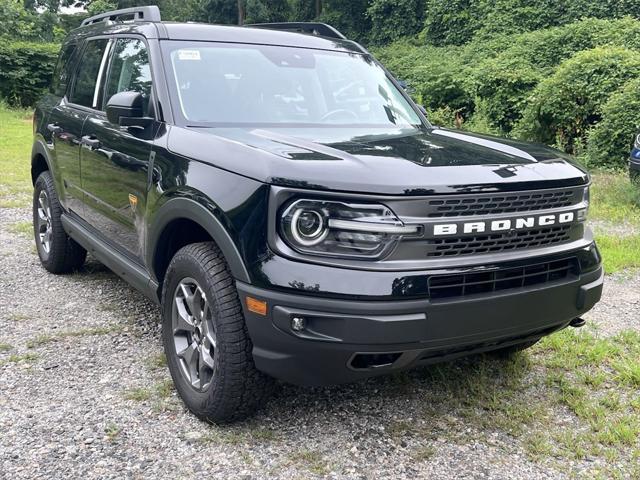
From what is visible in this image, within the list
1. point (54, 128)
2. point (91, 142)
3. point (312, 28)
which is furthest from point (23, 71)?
point (91, 142)

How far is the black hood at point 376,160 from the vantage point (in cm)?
244

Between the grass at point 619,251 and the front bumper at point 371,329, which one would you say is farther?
the grass at point 619,251

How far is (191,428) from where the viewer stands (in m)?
2.95

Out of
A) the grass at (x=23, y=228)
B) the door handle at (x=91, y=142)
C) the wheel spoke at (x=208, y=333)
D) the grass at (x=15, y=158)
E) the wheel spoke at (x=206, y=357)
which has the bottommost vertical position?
the grass at (x=15, y=158)

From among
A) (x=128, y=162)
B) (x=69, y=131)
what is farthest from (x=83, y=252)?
Result: (x=128, y=162)

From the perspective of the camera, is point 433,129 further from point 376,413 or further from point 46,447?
point 46,447

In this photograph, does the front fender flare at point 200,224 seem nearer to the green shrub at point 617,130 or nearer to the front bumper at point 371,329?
the front bumper at point 371,329

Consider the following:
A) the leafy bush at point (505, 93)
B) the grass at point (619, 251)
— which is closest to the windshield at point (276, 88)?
the grass at point (619, 251)

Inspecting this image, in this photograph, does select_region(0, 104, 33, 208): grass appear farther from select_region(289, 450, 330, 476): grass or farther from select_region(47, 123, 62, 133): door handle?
select_region(289, 450, 330, 476): grass

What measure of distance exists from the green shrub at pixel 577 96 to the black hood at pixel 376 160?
26.7ft

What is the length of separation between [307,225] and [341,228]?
0.14m

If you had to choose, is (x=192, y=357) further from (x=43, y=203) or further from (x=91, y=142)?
(x=43, y=203)

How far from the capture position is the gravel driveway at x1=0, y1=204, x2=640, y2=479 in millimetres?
2670

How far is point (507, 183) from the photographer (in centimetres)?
258
